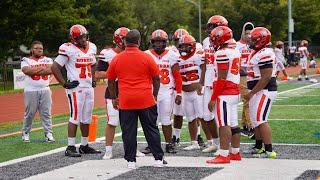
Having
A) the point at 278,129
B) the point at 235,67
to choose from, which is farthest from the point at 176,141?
the point at 278,129

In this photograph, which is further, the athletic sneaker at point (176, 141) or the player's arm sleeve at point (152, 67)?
the athletic sneaker at point (176, 141)

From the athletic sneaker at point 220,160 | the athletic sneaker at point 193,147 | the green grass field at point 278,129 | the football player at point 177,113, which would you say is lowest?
the green grass field at point 278,129

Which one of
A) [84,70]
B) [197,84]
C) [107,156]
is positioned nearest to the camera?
[107,156]

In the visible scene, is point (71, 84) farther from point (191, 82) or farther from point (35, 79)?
point (35, 79)

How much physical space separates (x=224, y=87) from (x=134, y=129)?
147cm

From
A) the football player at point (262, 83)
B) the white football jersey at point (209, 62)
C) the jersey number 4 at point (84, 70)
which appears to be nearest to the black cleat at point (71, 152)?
the jersey number 4 at point (84, 70)

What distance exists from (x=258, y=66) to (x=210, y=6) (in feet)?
178

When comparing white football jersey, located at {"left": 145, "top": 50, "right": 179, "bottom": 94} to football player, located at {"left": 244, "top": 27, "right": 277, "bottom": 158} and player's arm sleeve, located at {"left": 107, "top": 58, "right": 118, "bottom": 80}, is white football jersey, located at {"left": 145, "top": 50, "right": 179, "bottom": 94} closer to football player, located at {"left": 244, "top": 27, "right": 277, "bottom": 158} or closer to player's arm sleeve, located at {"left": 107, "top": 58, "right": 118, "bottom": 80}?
football player, located at {"left": 244, "top": 27, "right": 277, "bottom": 158}

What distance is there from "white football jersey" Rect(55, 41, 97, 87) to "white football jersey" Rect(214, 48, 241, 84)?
2368 mm

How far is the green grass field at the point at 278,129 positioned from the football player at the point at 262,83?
73.8 inches

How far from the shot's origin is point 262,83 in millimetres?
9617

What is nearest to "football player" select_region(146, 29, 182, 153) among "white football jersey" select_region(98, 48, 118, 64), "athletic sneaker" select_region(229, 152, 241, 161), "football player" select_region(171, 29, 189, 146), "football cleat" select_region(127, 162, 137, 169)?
"football player" select_region(171, 29, 189, 146)

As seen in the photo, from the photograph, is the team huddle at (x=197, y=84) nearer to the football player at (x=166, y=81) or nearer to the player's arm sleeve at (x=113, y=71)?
the football player at (x=166, y=81)

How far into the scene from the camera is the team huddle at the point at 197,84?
957 centimetres
